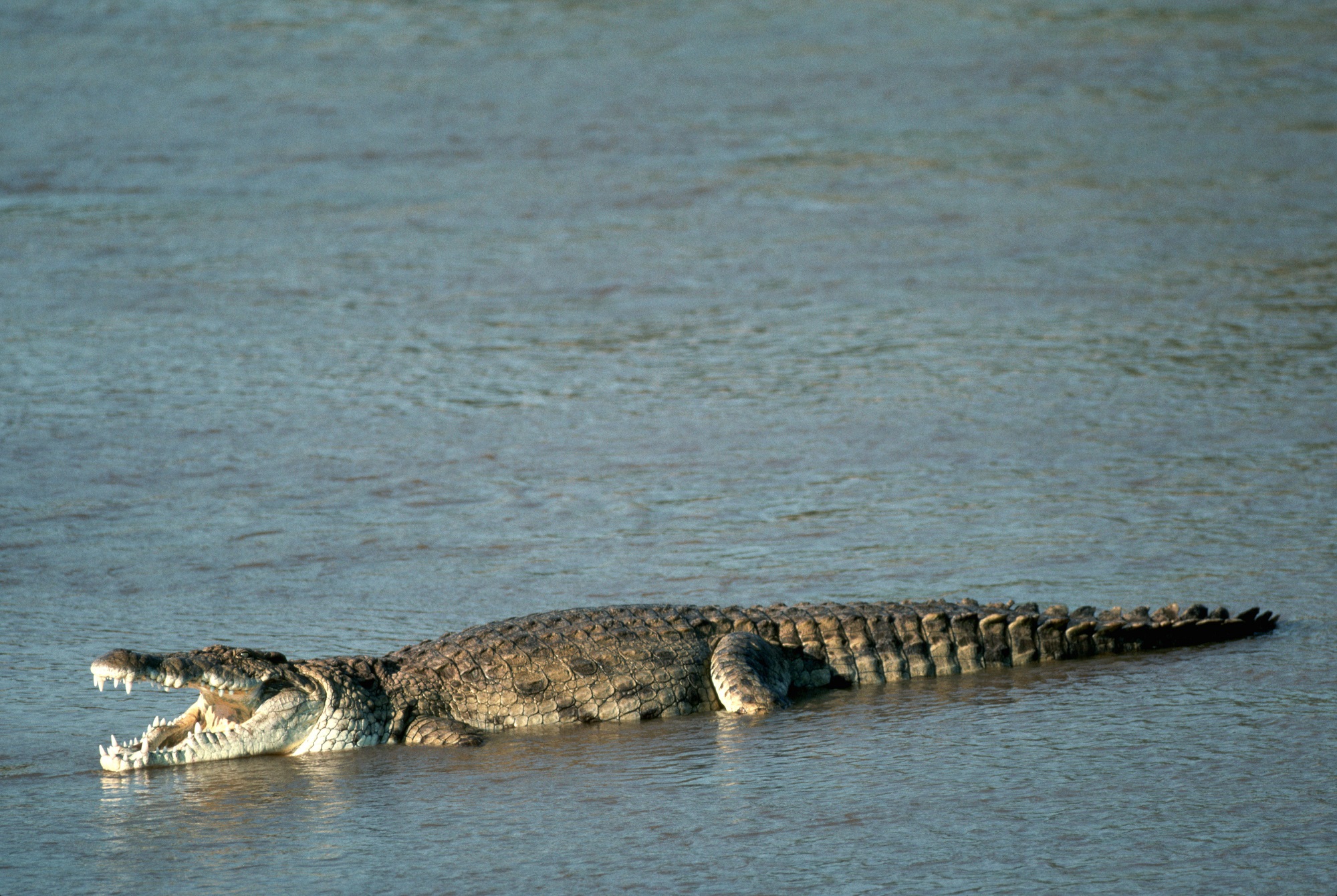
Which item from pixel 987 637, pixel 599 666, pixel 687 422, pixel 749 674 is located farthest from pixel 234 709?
pixel 687 422

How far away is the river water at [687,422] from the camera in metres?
3.73

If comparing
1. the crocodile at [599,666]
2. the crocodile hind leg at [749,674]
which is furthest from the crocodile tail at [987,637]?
the crocodile hind leg at [749,674]

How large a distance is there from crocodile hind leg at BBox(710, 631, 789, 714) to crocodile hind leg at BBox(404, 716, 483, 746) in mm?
718

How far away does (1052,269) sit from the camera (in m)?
10.1

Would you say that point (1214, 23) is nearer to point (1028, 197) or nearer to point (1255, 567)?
point (1028, 197)

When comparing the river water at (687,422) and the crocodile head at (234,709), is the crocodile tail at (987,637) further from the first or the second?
the crocodile head at (234,709)

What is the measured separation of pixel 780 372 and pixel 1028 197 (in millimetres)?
4215

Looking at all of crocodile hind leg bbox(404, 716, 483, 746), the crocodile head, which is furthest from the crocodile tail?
the crocodile head

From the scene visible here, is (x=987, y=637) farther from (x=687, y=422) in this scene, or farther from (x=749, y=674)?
(x=687, y=422)

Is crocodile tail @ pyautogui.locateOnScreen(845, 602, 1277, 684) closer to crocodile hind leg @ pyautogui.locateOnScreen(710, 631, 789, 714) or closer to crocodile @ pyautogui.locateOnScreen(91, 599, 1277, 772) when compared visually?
crocodile @ pyautogui.locateOnScreen(91, 599, 1277, 772)

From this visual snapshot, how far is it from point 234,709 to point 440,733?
581 mm

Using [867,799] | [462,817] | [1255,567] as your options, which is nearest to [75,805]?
[462,817]

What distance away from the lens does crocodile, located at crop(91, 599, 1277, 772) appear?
4602mm

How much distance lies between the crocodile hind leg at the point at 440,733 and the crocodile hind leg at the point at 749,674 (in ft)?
2.35
